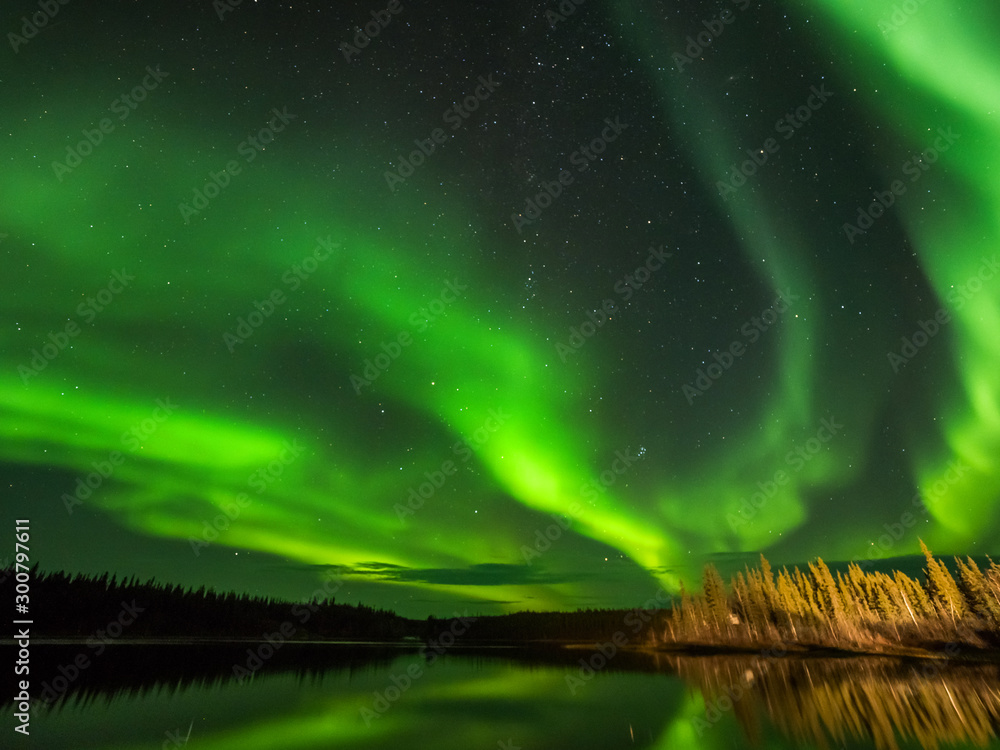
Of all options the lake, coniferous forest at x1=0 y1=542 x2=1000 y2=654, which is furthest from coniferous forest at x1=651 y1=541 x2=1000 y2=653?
the lake

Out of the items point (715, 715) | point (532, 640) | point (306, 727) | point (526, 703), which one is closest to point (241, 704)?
point (306, 727)

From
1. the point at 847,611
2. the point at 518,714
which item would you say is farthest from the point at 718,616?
the point at 518,714

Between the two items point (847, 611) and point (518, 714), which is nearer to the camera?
point (518, 714)

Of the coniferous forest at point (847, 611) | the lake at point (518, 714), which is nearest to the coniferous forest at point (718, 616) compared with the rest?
the coniferous forest at point (847, 611)

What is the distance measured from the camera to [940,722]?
18.3m

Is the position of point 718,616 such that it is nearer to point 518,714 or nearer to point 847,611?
point 847,611

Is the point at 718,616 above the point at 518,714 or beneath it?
above

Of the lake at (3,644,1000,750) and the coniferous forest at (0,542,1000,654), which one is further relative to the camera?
the coniferous forest at (0,542,1000,654)

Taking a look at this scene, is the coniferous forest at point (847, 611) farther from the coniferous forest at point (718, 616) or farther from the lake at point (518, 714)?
the lake at point (518, 714)

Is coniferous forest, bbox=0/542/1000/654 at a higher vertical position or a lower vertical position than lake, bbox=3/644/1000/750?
higher

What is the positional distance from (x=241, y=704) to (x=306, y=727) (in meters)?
7.83

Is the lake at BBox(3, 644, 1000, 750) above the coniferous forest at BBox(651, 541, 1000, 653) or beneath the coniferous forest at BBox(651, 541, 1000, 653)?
beneath

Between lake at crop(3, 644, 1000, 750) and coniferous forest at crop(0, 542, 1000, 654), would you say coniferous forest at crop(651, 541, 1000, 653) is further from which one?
lake at crop(3, 644, 1000, 750)

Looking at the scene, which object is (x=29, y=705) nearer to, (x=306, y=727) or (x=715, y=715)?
(x=306, y=727)
